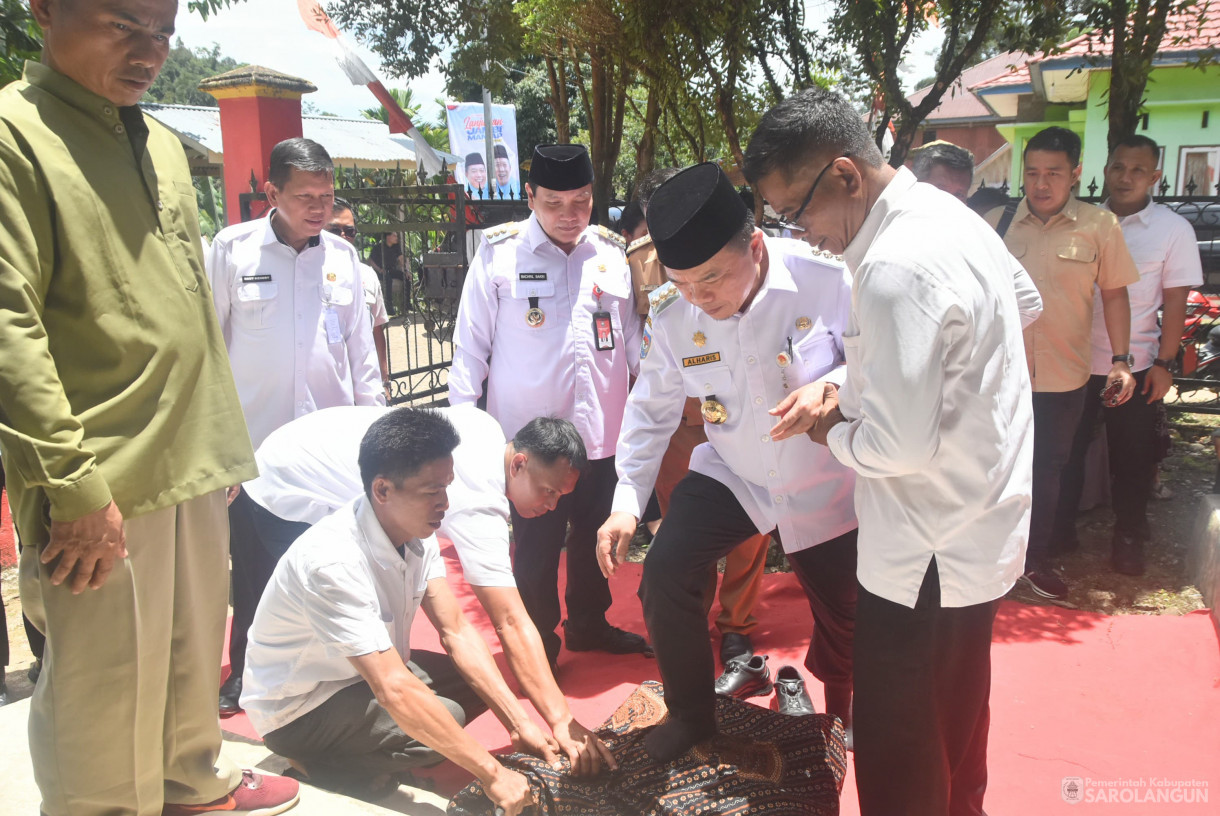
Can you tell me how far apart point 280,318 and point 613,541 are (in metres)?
1.71

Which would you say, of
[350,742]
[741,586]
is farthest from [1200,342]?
[350,742]

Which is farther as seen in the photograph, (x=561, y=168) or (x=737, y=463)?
(x=561, y=168)

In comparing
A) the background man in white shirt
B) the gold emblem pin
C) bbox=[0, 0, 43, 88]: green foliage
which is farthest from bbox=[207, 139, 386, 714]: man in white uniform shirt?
the background man in white shirt

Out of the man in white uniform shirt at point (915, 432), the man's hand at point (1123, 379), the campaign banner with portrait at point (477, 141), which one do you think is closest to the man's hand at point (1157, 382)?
the man's hand at point (1123, 379)

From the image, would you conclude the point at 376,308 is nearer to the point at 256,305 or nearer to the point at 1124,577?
the point at 256,305

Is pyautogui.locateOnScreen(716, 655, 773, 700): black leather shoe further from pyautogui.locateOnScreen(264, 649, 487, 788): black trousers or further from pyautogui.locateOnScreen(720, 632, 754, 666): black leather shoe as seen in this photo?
pyautogui.locateOnScreen(264, 649, 487, 788): black trousers

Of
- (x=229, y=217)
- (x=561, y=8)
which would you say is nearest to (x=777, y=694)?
(x=561, y=8)

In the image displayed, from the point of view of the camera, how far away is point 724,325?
2773 millimetres

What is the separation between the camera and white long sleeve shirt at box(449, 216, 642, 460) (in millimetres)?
3701

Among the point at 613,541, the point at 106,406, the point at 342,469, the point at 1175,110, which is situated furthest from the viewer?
the point at 1175,110

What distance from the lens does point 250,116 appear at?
312 inches

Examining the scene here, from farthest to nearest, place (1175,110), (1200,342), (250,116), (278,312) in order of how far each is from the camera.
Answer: (1175,110) → (250,116) → (1200,342) → (278,312)

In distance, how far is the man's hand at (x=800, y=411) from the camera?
222 centimetres

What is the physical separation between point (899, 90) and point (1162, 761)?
13.2 feet
